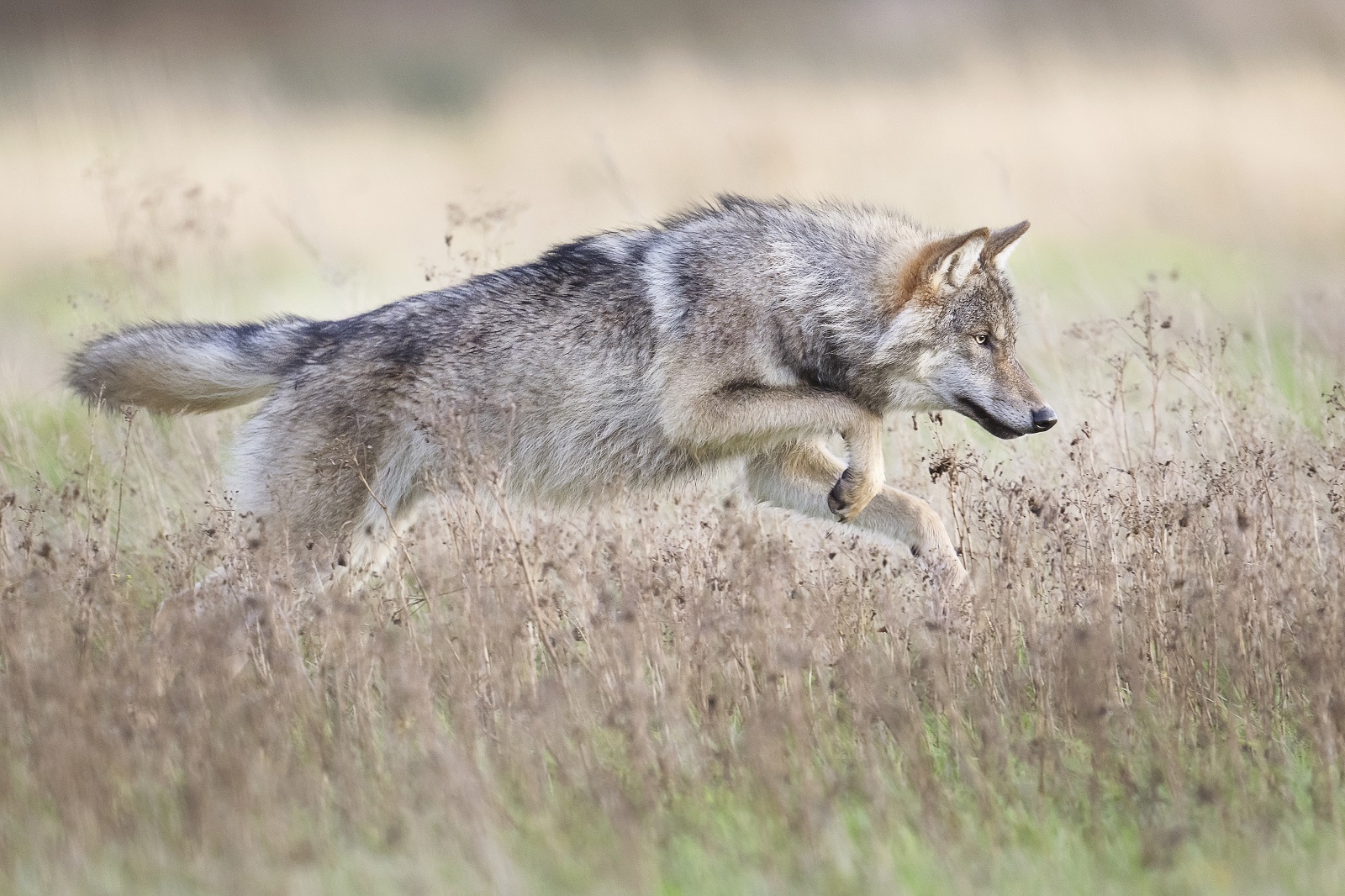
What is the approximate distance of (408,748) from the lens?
4.08 m

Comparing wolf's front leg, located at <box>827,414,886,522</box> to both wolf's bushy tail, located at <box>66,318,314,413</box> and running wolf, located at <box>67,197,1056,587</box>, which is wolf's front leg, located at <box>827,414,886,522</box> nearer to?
running wolf, located at <box>67,197,1056,587</box>

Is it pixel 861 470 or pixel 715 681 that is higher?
pixel 861 470

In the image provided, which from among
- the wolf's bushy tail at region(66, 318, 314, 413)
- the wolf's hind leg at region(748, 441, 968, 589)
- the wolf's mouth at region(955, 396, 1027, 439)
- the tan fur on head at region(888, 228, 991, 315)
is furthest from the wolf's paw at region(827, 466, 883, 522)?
the wolf's bushy tail at region(66, 318, 314, 413)

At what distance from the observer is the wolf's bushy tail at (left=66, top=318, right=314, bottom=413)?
5691 mm

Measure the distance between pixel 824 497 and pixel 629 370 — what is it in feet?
3.37

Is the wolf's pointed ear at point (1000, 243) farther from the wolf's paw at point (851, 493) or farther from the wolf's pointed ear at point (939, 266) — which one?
the wolf's paw at point (851, 493)

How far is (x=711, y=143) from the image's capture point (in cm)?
1518

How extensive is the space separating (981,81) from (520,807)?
13.5 meters

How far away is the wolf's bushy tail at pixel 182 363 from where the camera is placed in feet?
18.7

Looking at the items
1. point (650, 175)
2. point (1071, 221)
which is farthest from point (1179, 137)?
point (650, 175)

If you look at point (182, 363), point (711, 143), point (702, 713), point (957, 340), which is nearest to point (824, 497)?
point (957, 340)

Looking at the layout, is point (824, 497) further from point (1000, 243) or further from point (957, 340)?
point (1000, 243)

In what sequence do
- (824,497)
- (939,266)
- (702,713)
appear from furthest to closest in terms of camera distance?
(824,497), (939,266), (702,713)

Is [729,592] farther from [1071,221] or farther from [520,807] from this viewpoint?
[1071,221]
